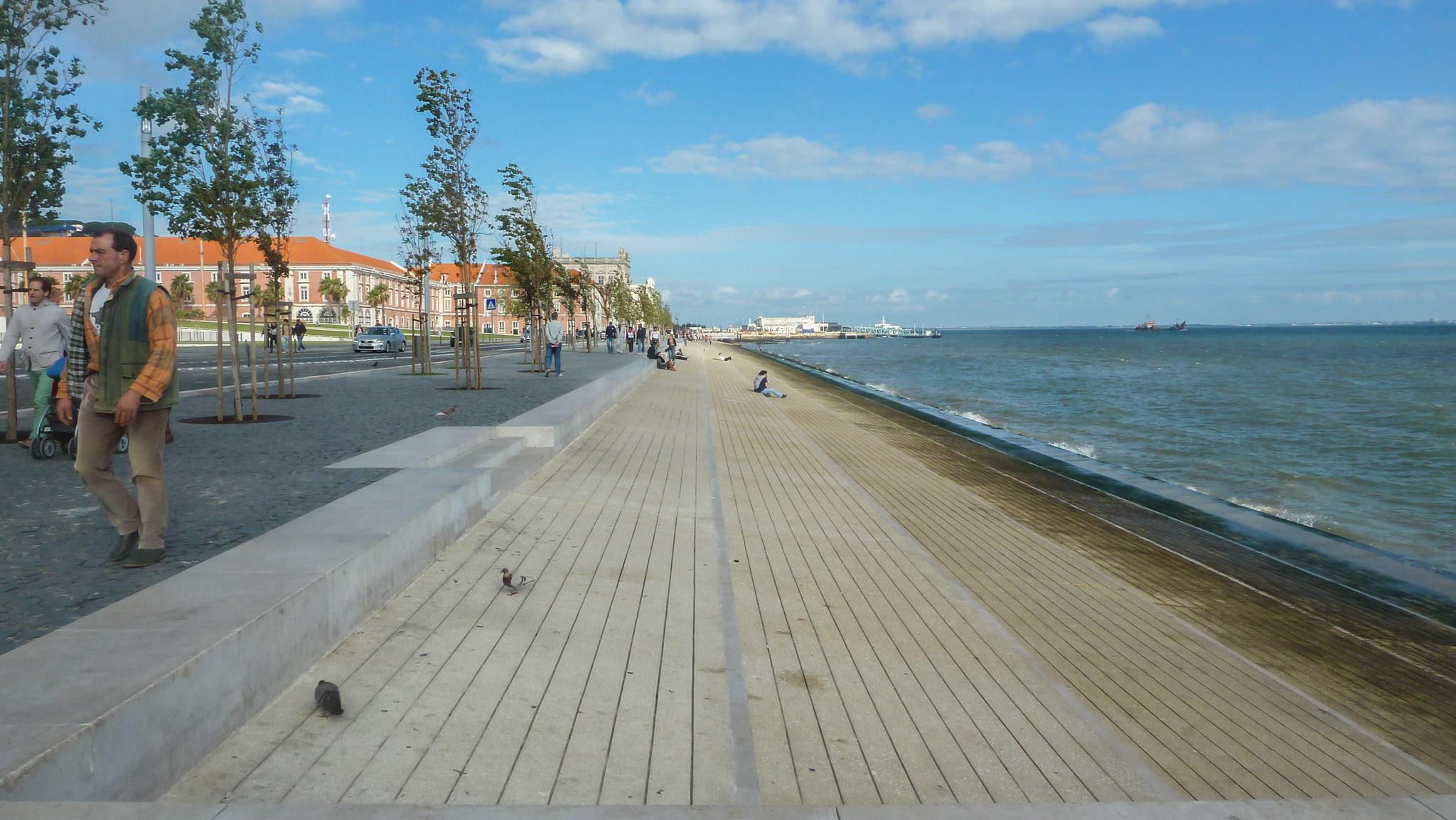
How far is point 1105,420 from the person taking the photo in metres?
35.3

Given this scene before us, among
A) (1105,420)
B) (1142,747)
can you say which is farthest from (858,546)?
(1105,420)

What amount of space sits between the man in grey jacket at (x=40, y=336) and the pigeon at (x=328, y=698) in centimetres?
682

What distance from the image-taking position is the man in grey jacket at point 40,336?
367 inches

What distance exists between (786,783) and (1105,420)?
33831mm

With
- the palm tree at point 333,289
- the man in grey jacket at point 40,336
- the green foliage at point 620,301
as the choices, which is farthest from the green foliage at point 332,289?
the man in grey jacket at point 40,336

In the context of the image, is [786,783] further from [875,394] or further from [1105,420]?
[875,394]

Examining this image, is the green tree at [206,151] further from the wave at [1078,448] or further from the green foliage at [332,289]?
the green foliage at [332,289]

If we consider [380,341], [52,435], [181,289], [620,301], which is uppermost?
[181,289]

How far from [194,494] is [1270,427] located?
34496 mm

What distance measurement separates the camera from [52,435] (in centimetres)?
952

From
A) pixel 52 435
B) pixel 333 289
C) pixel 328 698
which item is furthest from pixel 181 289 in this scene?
pixel 328 698

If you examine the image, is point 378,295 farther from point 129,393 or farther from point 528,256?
point 129,393

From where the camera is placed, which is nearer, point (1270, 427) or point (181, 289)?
point (1270, 427)

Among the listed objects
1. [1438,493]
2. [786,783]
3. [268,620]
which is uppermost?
[268,620]
